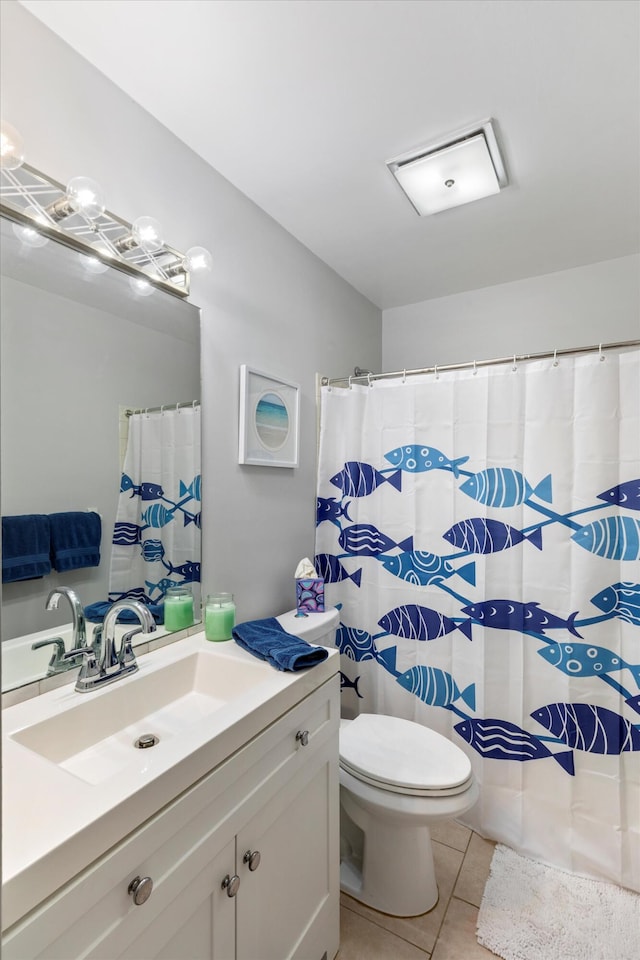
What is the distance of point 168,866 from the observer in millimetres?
908

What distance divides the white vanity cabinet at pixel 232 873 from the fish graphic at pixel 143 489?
73 cm

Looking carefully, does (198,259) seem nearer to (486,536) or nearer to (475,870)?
(486,536)

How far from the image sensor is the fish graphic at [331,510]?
2.29 metres

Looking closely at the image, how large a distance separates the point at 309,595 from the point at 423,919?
43.0 inches

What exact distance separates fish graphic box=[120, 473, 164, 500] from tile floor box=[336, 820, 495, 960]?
1461mm

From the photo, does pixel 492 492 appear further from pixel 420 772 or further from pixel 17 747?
pixel 17 747

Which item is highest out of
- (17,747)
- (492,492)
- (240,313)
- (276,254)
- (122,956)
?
(276,254)

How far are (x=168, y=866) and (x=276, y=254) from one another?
1999mm

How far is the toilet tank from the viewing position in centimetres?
185

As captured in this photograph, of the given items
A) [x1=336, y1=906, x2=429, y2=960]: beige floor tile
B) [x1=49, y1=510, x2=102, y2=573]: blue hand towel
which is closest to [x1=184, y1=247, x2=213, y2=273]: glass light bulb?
[x1=49, y1=510, x2=102, y2=573]: blue hand towel

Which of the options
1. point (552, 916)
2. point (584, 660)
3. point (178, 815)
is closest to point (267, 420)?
point (178, 815)

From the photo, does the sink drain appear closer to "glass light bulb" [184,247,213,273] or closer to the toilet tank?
the toilet tank

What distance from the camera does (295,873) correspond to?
1266 mm

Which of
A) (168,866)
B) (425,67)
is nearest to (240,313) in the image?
(425,67)
